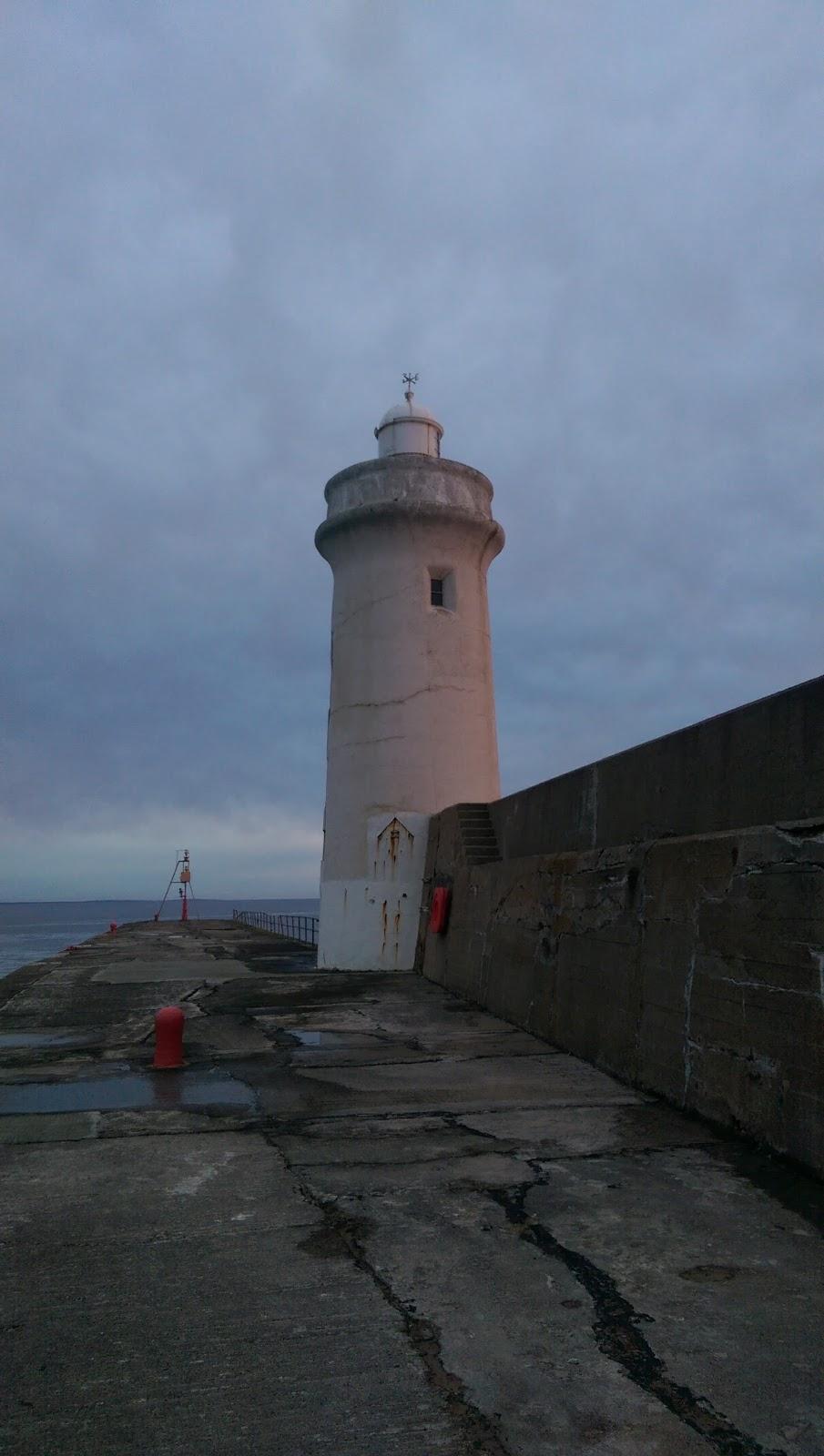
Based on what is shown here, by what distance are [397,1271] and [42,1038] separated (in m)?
6.82

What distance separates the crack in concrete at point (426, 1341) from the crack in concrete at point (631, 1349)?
537 millimetres

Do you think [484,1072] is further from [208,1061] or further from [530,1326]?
[530,1326]

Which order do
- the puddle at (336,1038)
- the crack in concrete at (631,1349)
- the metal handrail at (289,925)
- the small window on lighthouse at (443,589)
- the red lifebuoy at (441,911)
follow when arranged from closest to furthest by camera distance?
the crack in concrete at (631,1349) → the puddle at (336,1038) → the red lifebuoy at (441,911) → the small window on lighthouse at (443,589) → the metal handrail at (289,925)

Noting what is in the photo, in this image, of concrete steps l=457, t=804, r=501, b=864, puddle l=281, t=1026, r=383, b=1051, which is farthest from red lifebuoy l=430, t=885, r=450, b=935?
puddle l=281, t=1026, r=383, b=1051

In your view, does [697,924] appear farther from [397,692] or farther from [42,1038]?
[397,692]

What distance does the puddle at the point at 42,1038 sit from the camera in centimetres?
899

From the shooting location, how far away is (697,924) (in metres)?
6.25

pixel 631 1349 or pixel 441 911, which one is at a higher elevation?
pixel 441 911

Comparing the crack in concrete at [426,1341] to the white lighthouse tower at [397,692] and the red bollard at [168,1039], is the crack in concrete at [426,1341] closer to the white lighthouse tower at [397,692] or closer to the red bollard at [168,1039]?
the red bollard at [168,1039]

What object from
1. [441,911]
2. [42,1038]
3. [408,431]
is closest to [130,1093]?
[42,1038]

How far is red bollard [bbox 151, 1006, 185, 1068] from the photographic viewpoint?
24.8ft

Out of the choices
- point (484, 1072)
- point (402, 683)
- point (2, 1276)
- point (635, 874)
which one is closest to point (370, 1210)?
point (2, 1276)

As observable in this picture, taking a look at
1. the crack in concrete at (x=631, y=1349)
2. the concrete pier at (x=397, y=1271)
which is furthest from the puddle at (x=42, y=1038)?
the crack in concrete at (x=631, y=1349)

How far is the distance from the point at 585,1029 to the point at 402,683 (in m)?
Answer: 8.46
